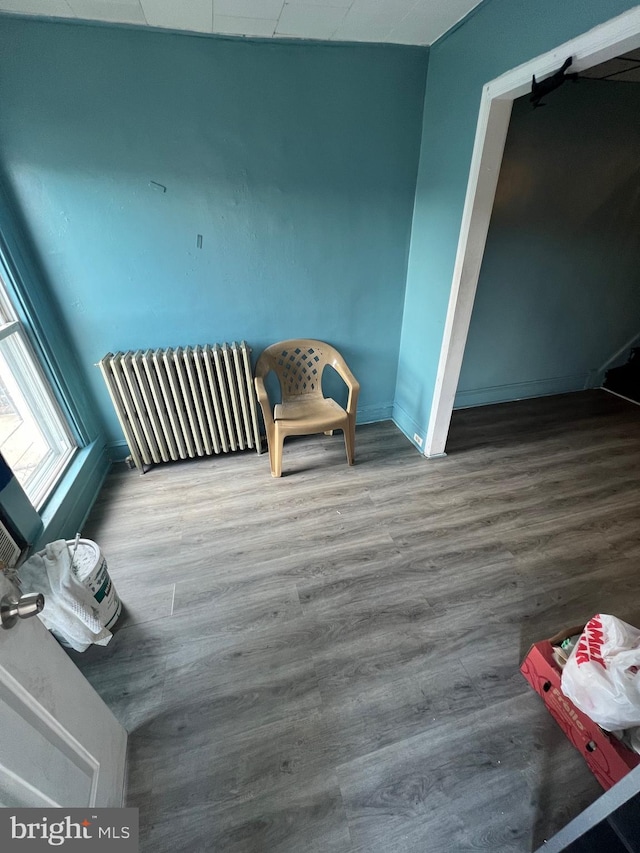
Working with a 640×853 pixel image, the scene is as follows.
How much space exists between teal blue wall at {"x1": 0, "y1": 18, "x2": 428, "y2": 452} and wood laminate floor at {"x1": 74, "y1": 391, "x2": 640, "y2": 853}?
1.09 meters

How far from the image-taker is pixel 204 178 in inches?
75.4

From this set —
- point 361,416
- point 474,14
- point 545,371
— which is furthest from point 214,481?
point 545,371

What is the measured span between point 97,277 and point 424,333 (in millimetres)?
2070

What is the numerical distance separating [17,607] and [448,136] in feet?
8.55

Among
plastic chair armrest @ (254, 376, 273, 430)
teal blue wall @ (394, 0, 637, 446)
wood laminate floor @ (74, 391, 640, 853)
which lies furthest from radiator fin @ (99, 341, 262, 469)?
teal blue wall @ (394, 0, 637, 446)

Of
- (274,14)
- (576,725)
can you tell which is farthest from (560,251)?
(576,725)

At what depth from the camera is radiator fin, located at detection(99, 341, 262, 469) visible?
2.05 m

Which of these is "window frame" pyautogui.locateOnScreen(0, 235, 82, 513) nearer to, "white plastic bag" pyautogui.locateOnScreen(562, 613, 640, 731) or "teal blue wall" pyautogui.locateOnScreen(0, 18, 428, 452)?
"teal blue wall" pyautogui.locateOnScreen(0, 18, 428, 452)

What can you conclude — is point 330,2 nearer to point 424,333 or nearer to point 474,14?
point 474,14

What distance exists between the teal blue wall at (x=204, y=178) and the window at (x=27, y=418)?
27cm

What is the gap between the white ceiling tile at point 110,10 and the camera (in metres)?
1.41

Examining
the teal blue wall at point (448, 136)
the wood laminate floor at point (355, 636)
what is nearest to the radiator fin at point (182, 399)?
the wood laminate floor at point (355, 636)

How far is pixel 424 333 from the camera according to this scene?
7.72ft

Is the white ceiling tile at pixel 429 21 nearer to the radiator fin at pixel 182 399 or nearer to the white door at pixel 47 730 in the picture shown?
the radiator fin at pixel 182 399
